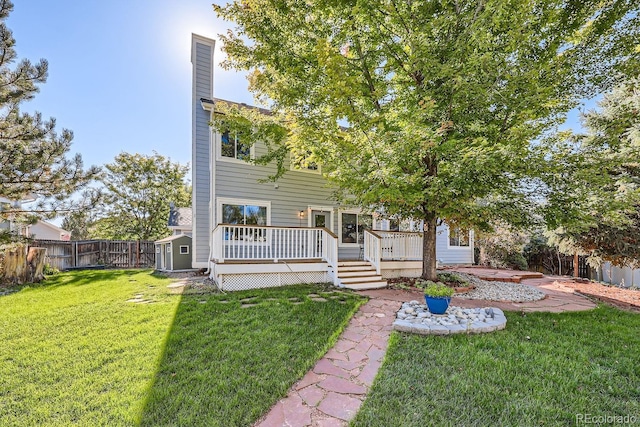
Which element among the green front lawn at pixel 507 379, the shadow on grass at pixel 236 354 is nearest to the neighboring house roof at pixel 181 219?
the shadow on grass at pixel 236 354

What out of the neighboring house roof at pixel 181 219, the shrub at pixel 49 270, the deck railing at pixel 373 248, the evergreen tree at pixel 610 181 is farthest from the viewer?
the neighboring house roof at pixel 181 219

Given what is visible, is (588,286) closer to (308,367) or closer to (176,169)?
(308,367)

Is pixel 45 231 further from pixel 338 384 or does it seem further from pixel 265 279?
pixel 338 384

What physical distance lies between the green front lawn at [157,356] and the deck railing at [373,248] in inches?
96.3

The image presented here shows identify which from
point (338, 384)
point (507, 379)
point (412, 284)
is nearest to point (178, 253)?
point (412, 284)

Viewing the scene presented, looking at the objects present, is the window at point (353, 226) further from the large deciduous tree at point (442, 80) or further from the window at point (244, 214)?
the large deciduous tree at point (442, 80)

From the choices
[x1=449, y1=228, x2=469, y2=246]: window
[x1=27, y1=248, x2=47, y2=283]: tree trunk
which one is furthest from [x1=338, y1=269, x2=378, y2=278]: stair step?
[x1=27, y1=248, x2=47, y2=283]: tree trunk

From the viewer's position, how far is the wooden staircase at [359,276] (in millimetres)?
7722

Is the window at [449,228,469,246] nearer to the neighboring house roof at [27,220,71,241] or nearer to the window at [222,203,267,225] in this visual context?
the window at [222,203,267,225]

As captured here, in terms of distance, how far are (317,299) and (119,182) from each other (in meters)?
21.9

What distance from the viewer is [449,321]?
4.49 meters

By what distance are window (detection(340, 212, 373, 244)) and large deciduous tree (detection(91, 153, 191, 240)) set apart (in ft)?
54.8

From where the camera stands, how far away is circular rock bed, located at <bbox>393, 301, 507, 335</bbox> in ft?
13.8

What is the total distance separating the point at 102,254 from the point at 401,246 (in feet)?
52.9
